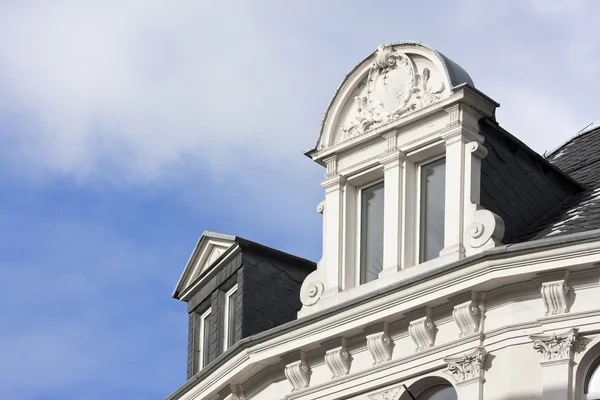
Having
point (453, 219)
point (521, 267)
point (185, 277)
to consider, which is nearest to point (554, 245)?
point (521, 267)

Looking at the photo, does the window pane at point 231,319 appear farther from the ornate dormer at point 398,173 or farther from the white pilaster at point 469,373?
the white pilaster at point 469,373

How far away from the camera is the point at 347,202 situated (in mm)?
30953

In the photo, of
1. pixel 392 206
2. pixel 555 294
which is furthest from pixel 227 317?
pixel 555 294

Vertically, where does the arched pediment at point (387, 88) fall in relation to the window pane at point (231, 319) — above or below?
above

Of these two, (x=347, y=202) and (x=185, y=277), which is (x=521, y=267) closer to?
(x=347, y=202)

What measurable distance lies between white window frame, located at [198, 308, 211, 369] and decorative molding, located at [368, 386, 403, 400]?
18.6ft

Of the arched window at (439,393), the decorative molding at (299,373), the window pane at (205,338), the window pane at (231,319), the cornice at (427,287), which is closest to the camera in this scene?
the cornice at (427,287)

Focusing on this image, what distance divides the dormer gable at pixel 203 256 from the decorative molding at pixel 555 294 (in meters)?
7.72

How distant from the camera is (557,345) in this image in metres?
26.6

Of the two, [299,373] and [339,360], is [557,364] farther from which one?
[299,373]

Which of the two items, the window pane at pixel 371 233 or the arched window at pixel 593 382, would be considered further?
the window pane at pixel 371 233

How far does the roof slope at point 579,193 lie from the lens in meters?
28.7

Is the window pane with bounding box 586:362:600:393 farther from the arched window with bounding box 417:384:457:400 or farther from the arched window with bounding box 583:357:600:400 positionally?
the arched window with bounding box 417:384:457:400

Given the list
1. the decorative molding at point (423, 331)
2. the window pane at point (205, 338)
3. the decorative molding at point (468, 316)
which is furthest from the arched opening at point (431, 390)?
the window pane at point (205, 338)
